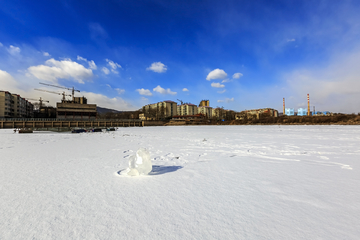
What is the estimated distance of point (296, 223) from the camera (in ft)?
7.15

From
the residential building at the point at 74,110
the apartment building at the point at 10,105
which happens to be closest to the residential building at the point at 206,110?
the residential building at the point at 74,110

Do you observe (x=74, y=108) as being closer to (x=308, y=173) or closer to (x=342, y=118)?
(x=308, y=173)

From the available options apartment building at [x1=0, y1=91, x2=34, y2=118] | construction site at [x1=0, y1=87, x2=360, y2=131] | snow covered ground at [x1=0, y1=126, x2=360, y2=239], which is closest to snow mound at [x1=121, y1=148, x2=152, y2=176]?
snow covered ground at [x1=0, y1=126, x2=360, y2=239]

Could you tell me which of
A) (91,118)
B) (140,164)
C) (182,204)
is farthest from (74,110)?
(182,204)

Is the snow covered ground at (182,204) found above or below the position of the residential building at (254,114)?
below

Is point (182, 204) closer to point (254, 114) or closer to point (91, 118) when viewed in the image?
point (91, 118)

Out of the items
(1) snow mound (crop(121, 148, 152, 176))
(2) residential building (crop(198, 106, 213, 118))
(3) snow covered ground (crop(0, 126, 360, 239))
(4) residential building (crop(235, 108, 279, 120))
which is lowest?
(3) snow covered ground (crop(0, 126, 360, 239))

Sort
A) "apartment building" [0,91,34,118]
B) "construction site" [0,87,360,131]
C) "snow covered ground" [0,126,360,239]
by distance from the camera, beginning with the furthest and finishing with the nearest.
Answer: "apartment building" [0,91,34,118] → "construction site" [0,87,360,131] → "snow covered ground" [0,126,360,239]

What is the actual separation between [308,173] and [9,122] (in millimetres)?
66261

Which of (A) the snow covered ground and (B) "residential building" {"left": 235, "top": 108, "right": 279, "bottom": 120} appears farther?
(B) "residential building" {"left": 235, "top": 108, "right": 279, "bottom": 120}

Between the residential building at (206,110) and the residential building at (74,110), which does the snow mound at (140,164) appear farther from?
the residential building at (206,110)

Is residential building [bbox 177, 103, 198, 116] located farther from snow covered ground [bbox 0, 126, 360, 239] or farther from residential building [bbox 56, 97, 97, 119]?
snow covered ground [bbox 0, 126, 360, 239]

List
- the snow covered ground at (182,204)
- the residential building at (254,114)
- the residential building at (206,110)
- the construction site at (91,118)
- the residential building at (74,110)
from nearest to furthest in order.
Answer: the snow covered ground at (182,204), the construction site at (91,118), the residential building at (74,110), the residential building at (254,114), the residential building at (206,110)

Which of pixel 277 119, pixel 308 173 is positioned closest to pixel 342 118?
pixel 277 119
